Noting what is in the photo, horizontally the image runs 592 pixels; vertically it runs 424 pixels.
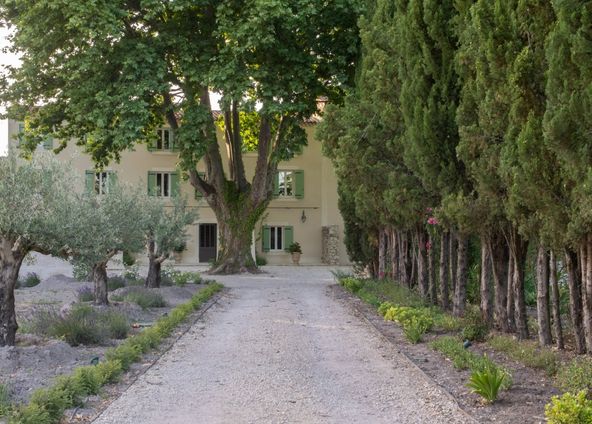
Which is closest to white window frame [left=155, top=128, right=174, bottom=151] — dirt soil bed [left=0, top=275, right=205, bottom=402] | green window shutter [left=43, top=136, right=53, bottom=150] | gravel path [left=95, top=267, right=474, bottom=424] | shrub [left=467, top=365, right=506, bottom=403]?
green window shutter [left=43, top=136, right=53, bottom=150]

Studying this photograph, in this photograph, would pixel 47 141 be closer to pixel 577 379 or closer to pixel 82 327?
pixel 82 327

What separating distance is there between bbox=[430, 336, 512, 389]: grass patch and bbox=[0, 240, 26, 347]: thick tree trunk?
5.53 meters

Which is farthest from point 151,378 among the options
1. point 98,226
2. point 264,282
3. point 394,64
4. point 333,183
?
point 333,183

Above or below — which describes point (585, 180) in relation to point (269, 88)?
below

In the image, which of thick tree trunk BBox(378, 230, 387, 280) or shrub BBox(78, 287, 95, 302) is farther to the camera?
thick tree trunk BBox(378, 230, 387, 280)

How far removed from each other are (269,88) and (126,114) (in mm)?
3988

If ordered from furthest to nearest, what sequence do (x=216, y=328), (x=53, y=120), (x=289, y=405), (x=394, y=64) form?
(x=53, y=120) → (x=394, y=64) → (x=216, y=328) → (x=289, y=405)

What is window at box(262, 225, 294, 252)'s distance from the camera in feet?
137

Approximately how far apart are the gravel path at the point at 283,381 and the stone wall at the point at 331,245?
1052 inches

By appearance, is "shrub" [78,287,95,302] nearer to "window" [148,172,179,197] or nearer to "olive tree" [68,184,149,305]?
"olive tree" [68,184,149,305]

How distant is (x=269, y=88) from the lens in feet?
75.4

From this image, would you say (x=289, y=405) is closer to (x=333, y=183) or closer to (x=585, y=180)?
(x=585, y=180)

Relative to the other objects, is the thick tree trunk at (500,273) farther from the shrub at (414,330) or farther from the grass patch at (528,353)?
the shrub at (414,330)

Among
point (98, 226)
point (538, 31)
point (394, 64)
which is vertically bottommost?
point (98, 226)
